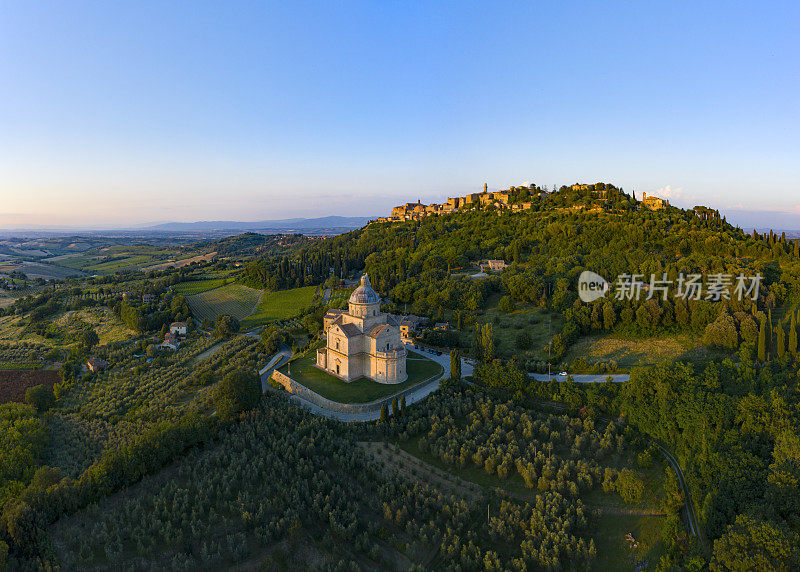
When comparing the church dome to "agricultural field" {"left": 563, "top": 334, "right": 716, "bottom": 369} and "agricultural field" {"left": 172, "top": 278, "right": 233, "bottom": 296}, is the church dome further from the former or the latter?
"agricultural field" {"left": 172, "top": 278, "right": 233, "bottom": 296}

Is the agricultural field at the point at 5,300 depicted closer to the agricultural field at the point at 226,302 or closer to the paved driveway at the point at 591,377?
the agricultural field at the point at 226,302

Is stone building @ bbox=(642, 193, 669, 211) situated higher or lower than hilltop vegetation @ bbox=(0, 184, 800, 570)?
higher

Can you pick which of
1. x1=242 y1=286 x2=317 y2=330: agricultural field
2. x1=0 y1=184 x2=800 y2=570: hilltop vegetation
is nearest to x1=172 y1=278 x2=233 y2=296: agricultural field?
x1=242 y1=286 x2=317 y2=330: agricultural field
